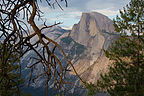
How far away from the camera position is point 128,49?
11.0 m

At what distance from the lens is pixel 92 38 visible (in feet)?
391

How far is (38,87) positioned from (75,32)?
59.1 metres

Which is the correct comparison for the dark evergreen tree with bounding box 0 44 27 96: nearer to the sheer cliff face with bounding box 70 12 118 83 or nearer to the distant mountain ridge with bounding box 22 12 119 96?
the sheer cliff face with bounding box 70 12 118 83

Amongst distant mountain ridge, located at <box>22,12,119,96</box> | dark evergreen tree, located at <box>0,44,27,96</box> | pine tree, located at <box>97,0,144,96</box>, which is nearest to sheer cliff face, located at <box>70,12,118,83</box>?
distant mountain ridge, located at <box>22,12,119,96</box>

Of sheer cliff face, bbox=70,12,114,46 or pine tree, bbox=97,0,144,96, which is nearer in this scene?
pine tree, bbox=97,0,144,96

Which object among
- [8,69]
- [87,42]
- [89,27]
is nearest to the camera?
[8,69]

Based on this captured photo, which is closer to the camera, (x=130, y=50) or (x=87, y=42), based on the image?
(x=130, y=50)

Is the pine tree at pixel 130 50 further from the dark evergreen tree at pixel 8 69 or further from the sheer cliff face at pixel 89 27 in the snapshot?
the sheer cliff face at pixel 89 27

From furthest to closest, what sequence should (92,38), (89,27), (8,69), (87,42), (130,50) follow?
(89,27), (87,42), (92,38), (130,50), (8,69)

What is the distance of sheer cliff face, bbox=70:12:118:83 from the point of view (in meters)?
87.7

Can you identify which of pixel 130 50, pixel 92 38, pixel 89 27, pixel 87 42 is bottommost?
pixel 87 42

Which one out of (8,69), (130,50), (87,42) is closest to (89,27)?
(87,42)

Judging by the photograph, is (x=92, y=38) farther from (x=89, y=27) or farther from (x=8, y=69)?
(x=8, y=69)

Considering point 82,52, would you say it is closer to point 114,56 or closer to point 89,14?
point 89,14
